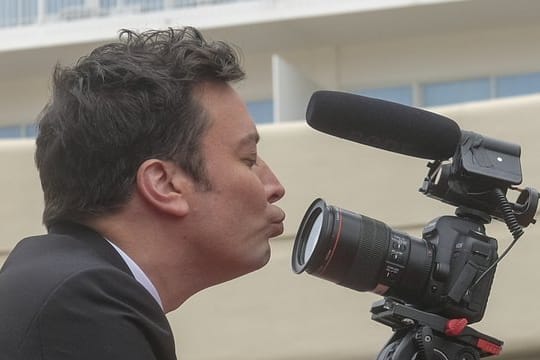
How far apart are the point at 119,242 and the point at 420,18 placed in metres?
10.5

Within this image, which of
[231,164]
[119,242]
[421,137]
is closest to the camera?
[119,242]

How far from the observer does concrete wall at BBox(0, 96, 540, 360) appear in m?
7.97

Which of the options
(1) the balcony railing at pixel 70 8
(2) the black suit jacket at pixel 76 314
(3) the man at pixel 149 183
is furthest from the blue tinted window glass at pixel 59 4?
(2) the black suit jacket at pixel 76 314

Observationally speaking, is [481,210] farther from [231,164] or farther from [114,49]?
[114,49]

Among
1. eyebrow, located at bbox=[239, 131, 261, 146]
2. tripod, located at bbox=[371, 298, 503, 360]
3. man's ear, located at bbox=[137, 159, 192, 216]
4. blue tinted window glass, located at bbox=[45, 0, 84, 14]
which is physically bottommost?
blue tinted window glass, located at bbox=[45, 0, 84, 14]

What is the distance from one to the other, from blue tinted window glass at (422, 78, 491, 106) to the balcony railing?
232 cm

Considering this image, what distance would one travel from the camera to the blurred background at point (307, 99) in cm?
816

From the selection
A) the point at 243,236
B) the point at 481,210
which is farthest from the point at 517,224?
the point at 243,236

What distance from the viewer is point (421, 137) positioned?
2.76 metres

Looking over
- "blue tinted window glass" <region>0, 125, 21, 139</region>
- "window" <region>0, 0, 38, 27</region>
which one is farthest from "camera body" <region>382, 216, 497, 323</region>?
"window" <region>0, 0, 38, 27</region>

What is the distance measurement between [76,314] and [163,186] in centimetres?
40

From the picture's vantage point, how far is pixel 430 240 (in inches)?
113

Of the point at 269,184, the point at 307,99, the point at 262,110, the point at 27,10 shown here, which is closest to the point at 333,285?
the point at 307,99

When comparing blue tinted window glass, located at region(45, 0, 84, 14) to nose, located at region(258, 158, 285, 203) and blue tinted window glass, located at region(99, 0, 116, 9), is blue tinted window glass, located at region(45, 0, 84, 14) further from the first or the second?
nose, located at region(258, 158, 285, 203)
